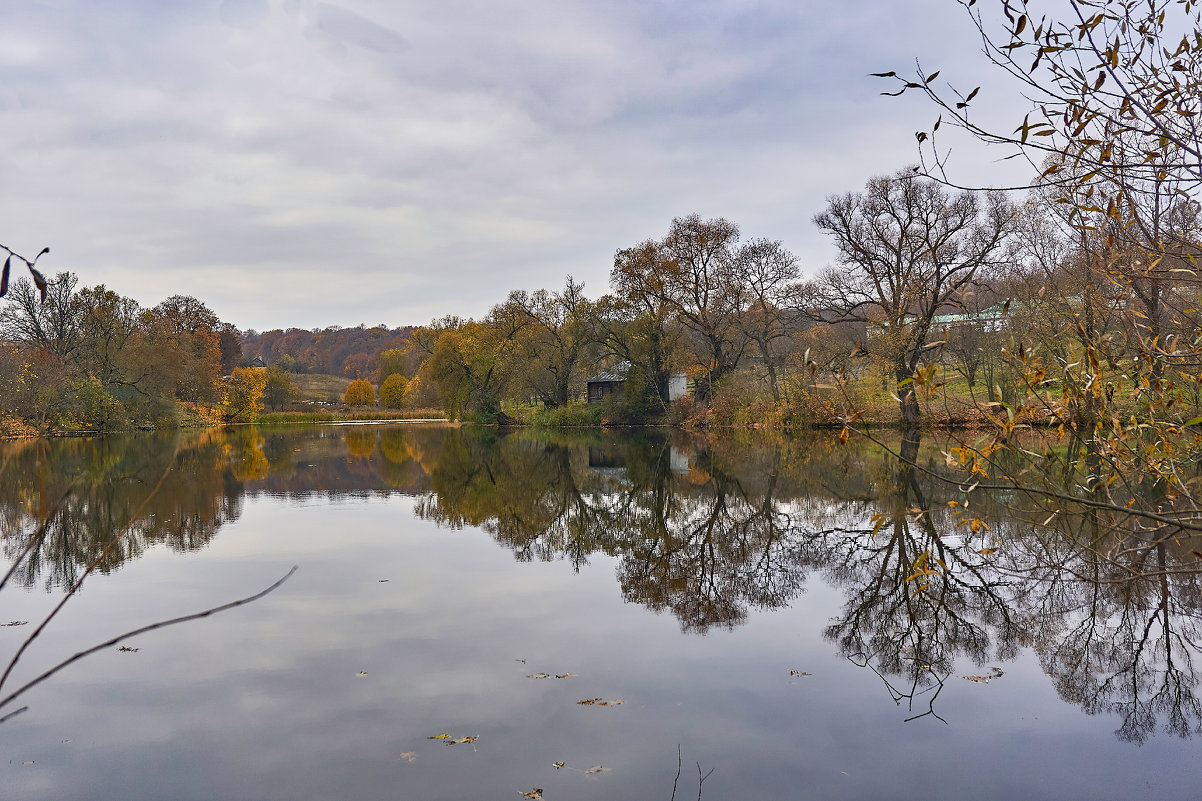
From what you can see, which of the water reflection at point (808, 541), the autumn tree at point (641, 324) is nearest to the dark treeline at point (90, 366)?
the water reflection at point (808, 541)

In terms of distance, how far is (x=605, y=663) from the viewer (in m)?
6.55

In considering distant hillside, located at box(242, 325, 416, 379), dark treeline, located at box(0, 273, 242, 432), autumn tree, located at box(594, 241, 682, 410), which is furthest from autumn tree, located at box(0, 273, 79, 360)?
distant hillside, located at box(242, 325, 416, 379)

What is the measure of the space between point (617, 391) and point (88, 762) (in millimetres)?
44874

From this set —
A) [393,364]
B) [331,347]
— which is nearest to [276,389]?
[393,364]

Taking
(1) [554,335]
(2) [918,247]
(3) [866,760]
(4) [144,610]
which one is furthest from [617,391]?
(3) [866,760]

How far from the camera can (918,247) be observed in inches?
1268

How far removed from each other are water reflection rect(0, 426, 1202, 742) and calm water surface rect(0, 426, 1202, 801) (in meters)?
0.06

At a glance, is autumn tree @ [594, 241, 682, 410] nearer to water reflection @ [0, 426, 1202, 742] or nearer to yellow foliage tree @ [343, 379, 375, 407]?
water reflection @ [0, 426, 1202, 742]

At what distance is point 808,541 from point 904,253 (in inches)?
1011

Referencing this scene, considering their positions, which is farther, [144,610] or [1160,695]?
[144,610]

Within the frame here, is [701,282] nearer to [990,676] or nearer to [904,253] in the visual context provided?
[904,253]

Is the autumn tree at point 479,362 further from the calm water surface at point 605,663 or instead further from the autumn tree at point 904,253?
the calm water surface at point 605,663

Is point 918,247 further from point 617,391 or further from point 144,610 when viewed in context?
point 144,610

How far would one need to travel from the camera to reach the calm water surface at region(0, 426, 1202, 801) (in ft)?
15.4
